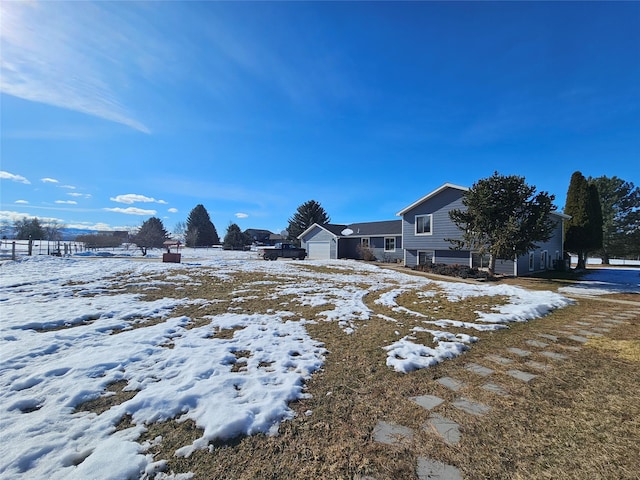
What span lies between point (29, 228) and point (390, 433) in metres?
58.3

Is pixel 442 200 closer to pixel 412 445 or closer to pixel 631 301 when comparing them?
pixel 631 301

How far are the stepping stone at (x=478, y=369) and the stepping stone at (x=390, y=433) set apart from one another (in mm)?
1676

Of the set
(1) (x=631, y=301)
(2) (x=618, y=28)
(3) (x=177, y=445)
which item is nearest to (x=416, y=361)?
(3) (x=177, y=445)

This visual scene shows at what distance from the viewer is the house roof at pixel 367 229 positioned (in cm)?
2653

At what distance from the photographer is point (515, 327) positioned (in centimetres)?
544

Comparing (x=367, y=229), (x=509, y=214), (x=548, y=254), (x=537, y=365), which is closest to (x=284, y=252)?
(x=367, y=229)

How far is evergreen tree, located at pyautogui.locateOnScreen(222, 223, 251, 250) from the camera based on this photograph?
51156mm

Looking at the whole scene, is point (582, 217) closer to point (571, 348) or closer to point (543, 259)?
point (543, 259)

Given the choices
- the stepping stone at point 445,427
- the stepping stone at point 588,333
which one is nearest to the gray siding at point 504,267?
the stepping stone at point 588,333

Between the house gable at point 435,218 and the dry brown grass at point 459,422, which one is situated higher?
the house gable at point 435,218

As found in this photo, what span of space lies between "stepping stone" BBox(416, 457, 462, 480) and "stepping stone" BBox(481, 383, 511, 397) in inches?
56.7

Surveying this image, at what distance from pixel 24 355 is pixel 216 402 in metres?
3.20

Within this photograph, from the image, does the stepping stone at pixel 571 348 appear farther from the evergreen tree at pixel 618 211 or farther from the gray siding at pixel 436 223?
the evergreen tree at pixel 618 211

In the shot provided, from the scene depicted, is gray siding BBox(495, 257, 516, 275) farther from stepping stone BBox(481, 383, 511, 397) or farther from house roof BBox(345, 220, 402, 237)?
stepping stone BBox(481, 383, 511, 397)
